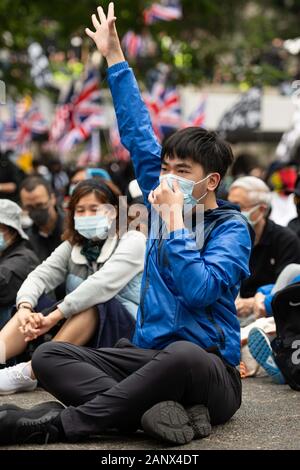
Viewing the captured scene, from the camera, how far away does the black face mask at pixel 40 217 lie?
8070 mm

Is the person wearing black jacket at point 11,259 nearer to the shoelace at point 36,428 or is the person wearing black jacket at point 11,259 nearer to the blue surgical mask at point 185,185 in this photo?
the blue surgical mask at point 185,185

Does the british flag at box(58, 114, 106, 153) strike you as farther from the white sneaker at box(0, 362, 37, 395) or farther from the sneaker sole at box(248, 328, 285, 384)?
the white sneaker at box(0, 362, 37, 395)

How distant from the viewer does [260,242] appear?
7.37 metres

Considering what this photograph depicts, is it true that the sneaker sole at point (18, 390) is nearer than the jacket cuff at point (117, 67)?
No

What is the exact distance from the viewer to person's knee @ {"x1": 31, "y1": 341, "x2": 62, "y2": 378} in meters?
4.46

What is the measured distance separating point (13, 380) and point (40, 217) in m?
2.54

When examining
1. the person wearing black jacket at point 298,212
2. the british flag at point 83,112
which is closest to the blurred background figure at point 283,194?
the person wearing black jacket at point 298,212

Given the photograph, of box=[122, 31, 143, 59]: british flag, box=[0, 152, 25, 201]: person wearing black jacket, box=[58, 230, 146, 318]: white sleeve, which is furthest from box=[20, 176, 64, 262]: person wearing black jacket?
box=[122, 31, 143, 59]: british flag

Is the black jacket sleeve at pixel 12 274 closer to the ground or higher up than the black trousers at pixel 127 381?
higher up

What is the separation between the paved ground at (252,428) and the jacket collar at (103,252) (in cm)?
85

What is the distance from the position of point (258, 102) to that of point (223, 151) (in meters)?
11.8
